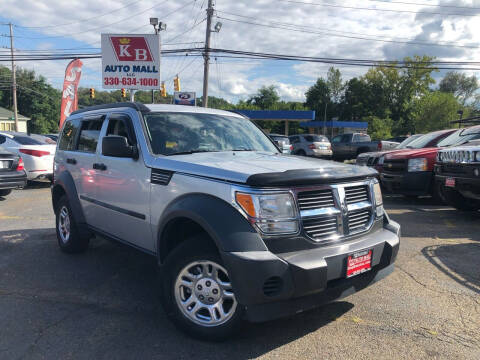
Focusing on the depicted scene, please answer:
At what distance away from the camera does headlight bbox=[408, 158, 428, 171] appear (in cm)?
781

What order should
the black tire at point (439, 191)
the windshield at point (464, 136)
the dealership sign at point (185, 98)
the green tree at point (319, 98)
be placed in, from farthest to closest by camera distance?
the green tree at point (319, 98)
the dealership sign at point (185, 98)
the windshield at point (464, 136)
the black tire at point (439, 191)

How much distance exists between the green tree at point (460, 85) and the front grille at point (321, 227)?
315 ft

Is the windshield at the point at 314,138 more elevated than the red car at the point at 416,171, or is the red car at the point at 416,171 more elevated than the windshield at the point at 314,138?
the windshield at the point at 314,138

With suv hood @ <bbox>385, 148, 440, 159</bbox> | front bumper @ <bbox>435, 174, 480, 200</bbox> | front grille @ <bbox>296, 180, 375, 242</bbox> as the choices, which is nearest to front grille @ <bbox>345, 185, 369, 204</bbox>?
front grille @ <bbox>296, 180, 375, 242</bbox>

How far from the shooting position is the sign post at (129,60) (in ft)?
55.6

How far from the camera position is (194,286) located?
289 cm

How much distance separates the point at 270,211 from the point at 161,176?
1.16 m

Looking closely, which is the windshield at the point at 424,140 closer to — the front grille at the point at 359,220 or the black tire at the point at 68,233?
the front grille at the point at 359,220

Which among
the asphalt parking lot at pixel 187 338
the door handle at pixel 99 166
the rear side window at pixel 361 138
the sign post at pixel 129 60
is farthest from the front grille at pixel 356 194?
the rear side window at pixel 361 138

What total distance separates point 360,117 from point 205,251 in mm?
79647

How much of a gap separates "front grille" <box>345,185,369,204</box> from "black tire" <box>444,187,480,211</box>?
4365 millimetres

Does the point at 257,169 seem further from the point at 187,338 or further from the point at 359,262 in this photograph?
the point at 187,338

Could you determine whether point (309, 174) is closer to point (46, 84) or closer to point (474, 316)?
point (474, 316)

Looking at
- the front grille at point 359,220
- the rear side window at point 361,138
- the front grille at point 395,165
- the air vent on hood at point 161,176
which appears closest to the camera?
the front grille at point 359,220
